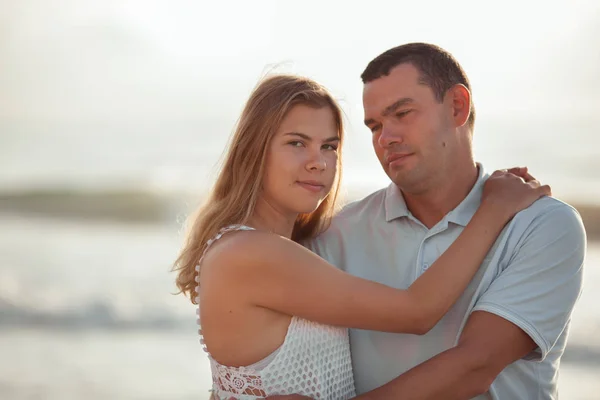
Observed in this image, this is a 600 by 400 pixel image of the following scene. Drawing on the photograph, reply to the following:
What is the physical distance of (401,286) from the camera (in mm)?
3195

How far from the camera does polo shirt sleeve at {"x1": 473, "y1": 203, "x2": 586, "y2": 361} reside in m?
2.80

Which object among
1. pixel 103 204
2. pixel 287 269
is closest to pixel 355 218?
pixel 287 269

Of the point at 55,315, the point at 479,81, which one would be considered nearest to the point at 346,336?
the point at 55,315

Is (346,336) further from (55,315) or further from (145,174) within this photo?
(145,174)

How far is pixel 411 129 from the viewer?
127 inches

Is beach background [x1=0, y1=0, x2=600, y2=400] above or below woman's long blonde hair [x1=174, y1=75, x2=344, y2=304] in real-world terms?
above

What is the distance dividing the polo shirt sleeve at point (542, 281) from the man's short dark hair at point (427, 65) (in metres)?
0.70

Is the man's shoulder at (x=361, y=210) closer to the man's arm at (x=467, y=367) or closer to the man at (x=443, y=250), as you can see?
the man at (x=443, y=250)

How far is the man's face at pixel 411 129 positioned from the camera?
3.24 meters

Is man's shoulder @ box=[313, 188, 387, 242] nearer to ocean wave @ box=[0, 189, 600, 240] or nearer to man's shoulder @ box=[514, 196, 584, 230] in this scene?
man's shoulder @ box=[514, 196, 584, 230]

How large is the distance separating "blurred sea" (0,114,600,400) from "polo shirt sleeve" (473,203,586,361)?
815 mm

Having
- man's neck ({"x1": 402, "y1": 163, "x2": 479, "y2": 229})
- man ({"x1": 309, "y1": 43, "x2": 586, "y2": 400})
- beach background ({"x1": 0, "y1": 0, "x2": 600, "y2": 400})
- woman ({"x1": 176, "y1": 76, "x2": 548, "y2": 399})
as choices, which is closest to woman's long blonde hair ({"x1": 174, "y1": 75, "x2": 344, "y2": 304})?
woman ({"x1": 176, "y1": 76, "x2": 548, "y2": 399})

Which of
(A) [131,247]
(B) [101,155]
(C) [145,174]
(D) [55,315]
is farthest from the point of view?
(B) [101,155]

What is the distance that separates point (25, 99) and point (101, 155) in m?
2.88
